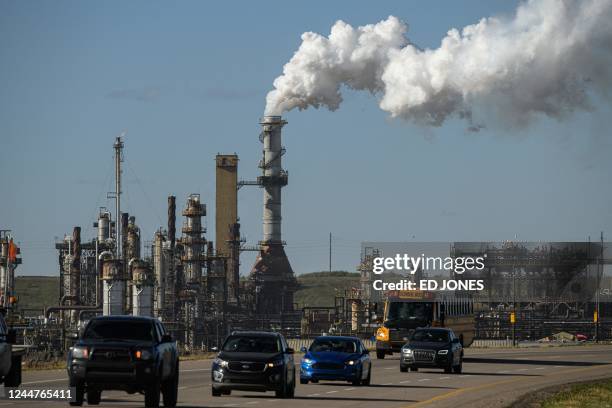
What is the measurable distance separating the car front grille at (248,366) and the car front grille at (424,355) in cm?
1570

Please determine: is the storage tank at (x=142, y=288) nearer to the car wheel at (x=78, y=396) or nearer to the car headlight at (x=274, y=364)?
the car headlight at (x=274, y=364)

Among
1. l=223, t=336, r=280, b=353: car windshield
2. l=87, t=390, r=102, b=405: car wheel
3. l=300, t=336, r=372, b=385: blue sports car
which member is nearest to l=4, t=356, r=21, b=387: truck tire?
l=87, t=390, r=102, b=405: car wheel

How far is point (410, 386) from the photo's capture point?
129 feet

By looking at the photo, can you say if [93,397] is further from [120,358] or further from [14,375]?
[14,375]

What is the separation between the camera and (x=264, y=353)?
108 feet

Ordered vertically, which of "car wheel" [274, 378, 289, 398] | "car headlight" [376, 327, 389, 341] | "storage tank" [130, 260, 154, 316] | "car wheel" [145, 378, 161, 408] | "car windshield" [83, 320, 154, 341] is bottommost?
"car wheel" [274, 378, 289, 398]

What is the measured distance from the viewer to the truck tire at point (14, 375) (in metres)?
32.6

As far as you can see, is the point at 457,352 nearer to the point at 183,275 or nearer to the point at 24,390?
the point at 24,390

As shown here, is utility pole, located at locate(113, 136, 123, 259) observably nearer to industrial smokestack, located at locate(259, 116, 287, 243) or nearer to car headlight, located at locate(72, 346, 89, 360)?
industrial smokestack, located at locate(259, 116, 287, 243)

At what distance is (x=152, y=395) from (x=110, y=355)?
1333mm

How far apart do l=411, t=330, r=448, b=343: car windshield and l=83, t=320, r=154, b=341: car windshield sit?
833 inches

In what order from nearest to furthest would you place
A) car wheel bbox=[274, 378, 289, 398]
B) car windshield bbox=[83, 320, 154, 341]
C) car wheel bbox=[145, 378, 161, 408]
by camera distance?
car wheel bbox=[145, 378, 161, 408], car windshield bbox=[83, 320, 154, 341], car wheel bbox=[274, 378, 289, 398]

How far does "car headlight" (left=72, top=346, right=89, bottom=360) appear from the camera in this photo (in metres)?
27.0

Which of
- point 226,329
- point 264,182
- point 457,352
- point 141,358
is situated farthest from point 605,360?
point 264,182
